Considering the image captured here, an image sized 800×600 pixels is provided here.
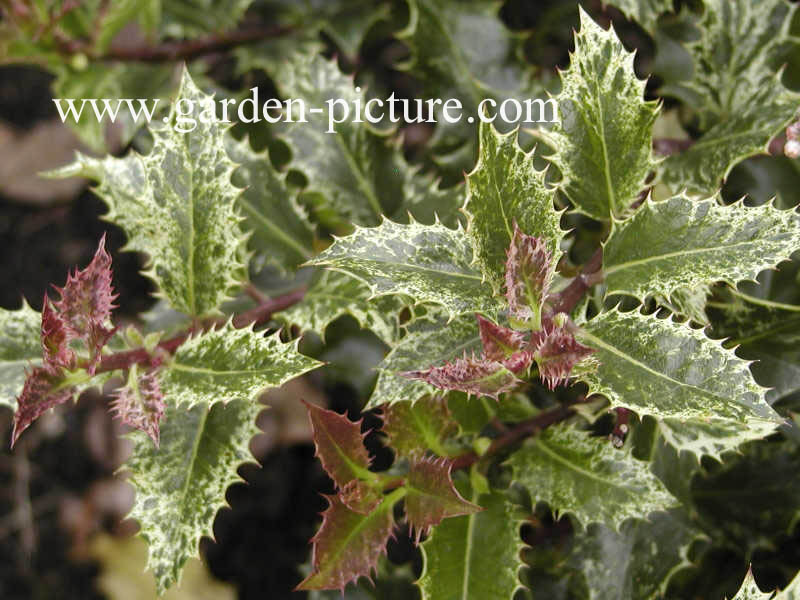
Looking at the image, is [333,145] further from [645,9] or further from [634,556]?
[634,556]

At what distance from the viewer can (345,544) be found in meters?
0.82

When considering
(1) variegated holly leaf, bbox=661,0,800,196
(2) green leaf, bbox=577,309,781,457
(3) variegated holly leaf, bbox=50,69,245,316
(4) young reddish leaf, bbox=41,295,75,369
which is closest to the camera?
(2) green leaf, bbox=577,309,781,457

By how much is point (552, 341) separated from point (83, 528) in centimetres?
143

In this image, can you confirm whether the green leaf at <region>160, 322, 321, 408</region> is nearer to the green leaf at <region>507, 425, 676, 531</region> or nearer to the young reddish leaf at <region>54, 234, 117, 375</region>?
the young reddish leaf at <region>54, 234, 117, 375</region>

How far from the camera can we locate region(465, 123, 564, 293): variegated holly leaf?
74 centimetres

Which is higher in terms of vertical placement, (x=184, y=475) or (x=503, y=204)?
(x=503, y=204)

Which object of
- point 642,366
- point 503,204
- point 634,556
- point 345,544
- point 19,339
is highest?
point 503,204

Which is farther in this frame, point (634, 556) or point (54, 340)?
point (634, 556)

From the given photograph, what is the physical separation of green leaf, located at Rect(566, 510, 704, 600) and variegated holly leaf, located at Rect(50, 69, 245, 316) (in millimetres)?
→ 549

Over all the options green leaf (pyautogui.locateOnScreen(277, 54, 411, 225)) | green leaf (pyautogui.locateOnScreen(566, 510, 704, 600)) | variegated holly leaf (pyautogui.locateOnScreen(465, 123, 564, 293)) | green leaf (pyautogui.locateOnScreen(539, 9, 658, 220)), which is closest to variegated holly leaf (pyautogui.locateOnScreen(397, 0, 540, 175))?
green leaf (pyautogui.locateOnScreen(277, 54, 411, 225))

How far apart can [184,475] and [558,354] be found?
442mm

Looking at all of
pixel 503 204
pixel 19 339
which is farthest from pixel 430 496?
pixel 19 339

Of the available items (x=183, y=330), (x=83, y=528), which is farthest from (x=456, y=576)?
(x=83, y=528)

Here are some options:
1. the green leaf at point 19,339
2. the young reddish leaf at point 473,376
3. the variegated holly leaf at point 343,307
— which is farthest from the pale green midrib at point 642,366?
the green leaf at point 19,339
